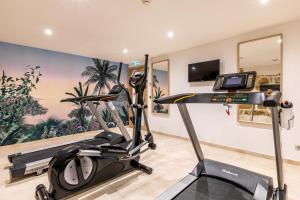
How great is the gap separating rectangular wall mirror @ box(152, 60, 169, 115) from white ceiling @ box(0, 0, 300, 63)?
1.13 meters

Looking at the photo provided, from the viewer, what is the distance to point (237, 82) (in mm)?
1354

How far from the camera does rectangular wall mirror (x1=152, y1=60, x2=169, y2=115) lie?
195 inches

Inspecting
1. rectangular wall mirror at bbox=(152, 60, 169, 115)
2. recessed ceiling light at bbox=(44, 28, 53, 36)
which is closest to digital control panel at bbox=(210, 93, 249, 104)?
recessed ceiling light at bbox=(44, 28, 53, 36)

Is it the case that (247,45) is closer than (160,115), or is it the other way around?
(247,45)

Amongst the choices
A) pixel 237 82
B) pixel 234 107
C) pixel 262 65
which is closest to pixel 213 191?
pixel 237 82

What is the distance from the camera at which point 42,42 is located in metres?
3.87

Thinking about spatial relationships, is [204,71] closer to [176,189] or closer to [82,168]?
[176,189]

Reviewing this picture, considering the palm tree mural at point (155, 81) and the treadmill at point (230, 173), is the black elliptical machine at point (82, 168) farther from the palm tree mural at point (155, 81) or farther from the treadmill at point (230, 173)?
the palm tree mural at point (155, 81)

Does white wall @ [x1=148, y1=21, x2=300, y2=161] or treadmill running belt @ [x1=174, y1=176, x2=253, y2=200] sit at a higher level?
white wall @ [x1=148, y1=21, x2=300, y2=161]

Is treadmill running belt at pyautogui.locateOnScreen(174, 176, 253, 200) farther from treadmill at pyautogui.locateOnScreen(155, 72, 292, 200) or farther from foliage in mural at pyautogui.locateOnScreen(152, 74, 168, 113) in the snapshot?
foliage in mural at pyautogui.locateOnScreen(152, 74, 168, 113)

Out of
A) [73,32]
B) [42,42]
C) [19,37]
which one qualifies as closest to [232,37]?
[73,32]

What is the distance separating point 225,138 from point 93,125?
399cm

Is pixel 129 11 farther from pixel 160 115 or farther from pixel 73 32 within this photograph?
pixel 160 115

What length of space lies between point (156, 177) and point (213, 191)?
964 mm
